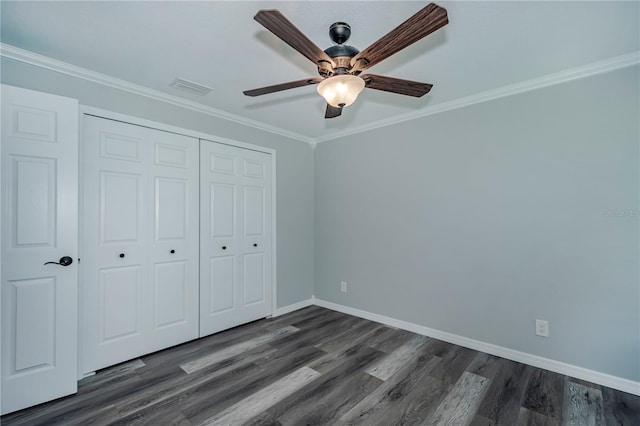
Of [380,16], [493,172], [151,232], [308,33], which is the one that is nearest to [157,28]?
[308,33]

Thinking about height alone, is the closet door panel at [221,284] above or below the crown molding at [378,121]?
below

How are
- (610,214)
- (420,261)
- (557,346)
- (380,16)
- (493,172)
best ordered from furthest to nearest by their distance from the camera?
1. (420,261)
2. (493,172)
3. (557,346)
4. (610,214)
5. (380,16)

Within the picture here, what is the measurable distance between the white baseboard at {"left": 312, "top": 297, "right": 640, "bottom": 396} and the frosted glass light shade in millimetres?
2613

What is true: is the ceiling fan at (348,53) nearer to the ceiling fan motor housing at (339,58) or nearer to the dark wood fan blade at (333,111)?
the ceiling fan motor housing at (339,58)

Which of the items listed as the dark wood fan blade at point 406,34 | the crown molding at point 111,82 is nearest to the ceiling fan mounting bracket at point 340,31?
the dark wood fan blade at point 406,34

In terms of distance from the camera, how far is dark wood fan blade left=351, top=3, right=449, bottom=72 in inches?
47.8

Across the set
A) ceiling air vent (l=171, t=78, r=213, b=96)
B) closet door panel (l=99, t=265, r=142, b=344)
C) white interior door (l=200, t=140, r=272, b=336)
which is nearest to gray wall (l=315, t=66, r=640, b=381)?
white interior door (l=200, t=140, r=272, b=336)

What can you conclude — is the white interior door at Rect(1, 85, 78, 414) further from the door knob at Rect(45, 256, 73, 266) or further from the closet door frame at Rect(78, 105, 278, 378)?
the closet door frame at Rect(78, 105, 278, 378)

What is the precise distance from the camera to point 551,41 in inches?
77.1

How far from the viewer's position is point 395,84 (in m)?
1.78

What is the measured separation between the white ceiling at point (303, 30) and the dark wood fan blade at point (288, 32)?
1.14 ft

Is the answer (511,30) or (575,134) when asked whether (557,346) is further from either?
(511,30)

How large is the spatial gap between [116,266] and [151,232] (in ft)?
1.31

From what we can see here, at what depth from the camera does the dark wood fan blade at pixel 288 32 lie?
1.20m
